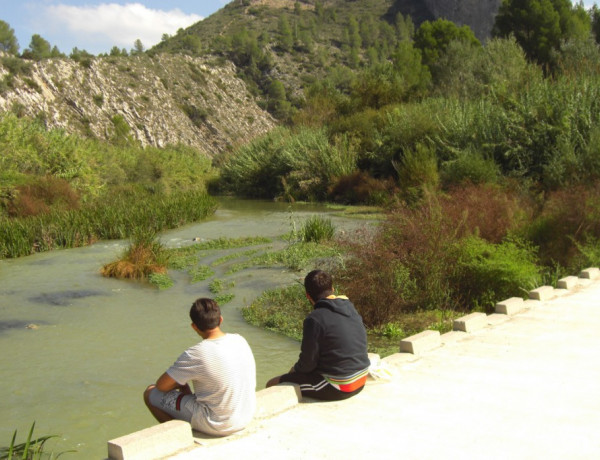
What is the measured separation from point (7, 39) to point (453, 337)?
90.2 meters

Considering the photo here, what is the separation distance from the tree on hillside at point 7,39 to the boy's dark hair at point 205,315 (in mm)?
87889

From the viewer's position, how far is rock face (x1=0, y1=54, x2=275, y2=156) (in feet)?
227

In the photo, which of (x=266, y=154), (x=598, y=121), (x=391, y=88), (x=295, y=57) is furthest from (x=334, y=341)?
(x=295, y=57)

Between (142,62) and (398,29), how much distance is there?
5322cm

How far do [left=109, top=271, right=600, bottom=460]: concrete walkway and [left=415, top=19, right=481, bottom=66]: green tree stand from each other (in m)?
56.0

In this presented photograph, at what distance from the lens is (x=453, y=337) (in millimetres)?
7355

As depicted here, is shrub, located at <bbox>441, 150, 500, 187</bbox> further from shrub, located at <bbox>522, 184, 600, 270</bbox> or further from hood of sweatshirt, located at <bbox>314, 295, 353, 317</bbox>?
hood of sweatshirt, located at <bbox>314, 295, 353, 317</bbox>

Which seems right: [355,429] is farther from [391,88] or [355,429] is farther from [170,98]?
[170,98]

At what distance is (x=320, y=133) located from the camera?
36.3m

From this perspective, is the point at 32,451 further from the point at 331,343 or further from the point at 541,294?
the point at 541,294

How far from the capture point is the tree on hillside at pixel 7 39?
8300 cm

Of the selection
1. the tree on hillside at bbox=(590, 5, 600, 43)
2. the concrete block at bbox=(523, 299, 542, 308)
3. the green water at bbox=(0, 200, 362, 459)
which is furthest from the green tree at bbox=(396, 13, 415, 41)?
the concrete block at bbox=(523, 299, 542, 308)

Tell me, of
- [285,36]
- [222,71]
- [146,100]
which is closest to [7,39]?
[146,100]

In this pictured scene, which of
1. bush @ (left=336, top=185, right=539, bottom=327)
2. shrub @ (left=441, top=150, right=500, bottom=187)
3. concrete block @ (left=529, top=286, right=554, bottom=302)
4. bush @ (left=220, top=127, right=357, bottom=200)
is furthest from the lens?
bush @ (left=220, top=127, right=357, bottom=200)
